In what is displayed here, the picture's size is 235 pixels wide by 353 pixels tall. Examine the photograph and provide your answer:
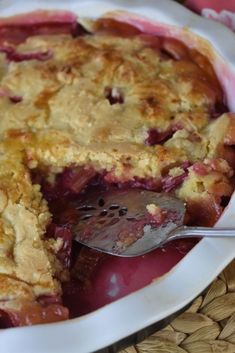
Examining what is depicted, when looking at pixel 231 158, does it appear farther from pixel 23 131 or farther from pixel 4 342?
pixel 4 342

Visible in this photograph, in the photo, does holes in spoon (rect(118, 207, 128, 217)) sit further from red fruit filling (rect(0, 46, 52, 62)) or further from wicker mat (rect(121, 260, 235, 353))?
red fruit filling (rect(0, 46, 52, 62))

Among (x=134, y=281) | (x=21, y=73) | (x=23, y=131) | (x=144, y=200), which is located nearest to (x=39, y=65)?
(x=21, y=73)

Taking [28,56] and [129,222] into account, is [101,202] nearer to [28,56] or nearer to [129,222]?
[129,222]

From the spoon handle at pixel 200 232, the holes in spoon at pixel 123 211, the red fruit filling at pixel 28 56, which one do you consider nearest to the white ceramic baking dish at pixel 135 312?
the spoon handle at pixel 200 232

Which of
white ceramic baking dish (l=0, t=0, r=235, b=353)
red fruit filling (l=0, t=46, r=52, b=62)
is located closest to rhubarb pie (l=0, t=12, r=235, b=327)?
red fruit filling (l=0, t=46, r=52, b=62)

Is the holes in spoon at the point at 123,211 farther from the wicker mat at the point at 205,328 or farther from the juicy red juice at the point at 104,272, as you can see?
the wicker mat at the point at 205,328

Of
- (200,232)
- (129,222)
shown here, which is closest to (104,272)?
(129,222)
